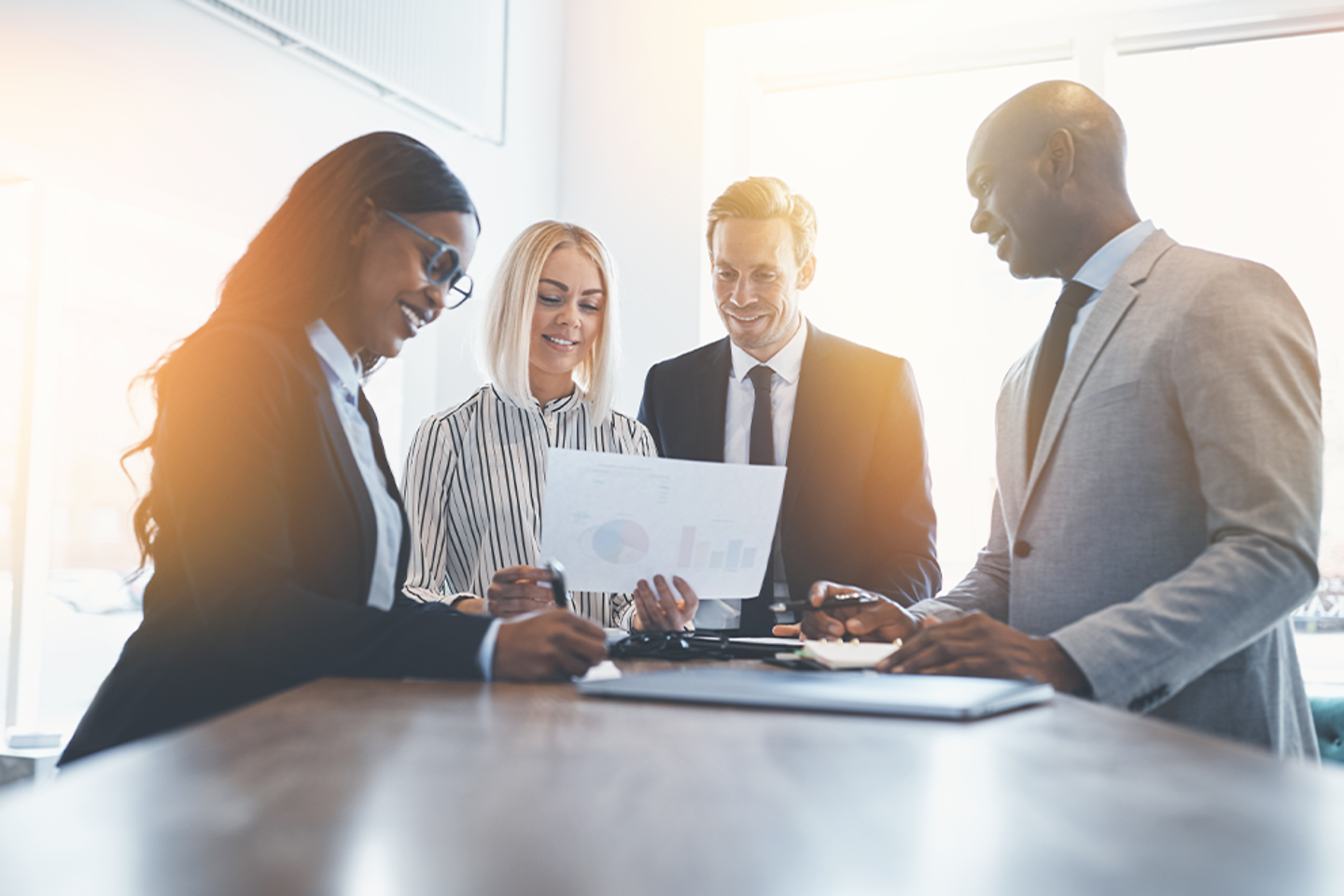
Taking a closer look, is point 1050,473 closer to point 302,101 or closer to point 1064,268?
point 1064,268

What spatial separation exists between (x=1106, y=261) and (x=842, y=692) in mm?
1041

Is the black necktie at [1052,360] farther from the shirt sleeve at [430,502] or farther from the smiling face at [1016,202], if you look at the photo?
the shirt sleeve at [430,502]

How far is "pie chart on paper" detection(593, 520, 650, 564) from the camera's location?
1.74m

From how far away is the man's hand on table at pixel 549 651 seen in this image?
44.6 inches

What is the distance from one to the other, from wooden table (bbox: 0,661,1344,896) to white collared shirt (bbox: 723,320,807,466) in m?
1.87

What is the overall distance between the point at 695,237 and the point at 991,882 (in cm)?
410

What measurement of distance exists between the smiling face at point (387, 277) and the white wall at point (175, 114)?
4.63 feet

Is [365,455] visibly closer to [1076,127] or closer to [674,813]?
[674,813]

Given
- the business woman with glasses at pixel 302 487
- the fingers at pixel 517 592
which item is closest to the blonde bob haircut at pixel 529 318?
the business woman with glasses at pixel 302 487

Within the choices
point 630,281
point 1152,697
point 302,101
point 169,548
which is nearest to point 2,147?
point 302,101

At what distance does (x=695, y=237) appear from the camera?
4414mm

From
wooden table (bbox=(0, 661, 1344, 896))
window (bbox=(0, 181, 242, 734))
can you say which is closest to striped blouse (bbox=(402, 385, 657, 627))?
window (bbox=(0, 181, 242, 734))

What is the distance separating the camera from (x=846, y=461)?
8.64 feet

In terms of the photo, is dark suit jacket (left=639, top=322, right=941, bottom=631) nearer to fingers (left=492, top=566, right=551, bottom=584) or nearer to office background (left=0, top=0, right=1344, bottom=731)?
fingers (left=492, top=566, right=551, bottom=584)
